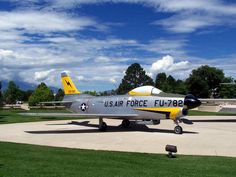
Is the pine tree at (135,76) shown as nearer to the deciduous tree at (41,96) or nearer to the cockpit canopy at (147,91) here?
the deciduous tree at (41,96)

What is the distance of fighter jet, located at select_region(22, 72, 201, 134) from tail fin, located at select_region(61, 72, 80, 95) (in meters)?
1.43

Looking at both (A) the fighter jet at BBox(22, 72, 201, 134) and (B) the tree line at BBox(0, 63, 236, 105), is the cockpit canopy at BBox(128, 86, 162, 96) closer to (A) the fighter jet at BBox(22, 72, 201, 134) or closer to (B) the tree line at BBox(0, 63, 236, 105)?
(A) the fighter jet at BBox(22, 72, 201, 134)

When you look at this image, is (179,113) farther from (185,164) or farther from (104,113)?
(185,164)

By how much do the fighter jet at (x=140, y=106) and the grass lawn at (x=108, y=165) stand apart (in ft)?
24.1

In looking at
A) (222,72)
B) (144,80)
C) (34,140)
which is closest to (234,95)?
(222,72)

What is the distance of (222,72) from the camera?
10106 cm

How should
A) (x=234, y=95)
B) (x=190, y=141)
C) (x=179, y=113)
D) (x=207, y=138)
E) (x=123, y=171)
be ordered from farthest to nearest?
(x=234, y=95) → (x=179, y=113) → (x=207, y=138) → (x=190, y=141) → (x=123, y=171)

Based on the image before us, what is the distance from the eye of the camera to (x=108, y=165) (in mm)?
10023

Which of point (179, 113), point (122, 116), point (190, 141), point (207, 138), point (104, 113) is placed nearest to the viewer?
point (190, 141)

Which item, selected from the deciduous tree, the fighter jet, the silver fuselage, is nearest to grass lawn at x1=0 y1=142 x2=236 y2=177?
the fighter jet

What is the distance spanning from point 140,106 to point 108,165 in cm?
1121

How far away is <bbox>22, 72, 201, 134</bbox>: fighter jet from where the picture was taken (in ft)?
64.5

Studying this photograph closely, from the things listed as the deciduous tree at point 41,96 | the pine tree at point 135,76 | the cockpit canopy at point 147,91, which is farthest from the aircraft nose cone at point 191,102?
the pine tree at point 135,76

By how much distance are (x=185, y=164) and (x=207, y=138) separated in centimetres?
767
